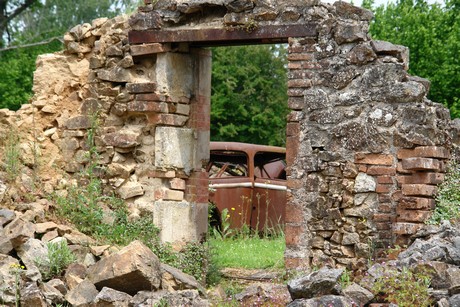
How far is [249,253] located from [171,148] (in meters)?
2.69

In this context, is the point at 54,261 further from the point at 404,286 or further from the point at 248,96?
the point at 248,96

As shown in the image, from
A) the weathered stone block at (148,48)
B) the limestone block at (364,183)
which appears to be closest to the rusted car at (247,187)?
the weathered stone block at (148,48)

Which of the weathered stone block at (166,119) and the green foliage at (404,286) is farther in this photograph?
the weathered stone block at (166,119)

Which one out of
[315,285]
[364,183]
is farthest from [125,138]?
[315,285]

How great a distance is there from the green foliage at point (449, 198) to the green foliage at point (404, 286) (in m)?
1.52

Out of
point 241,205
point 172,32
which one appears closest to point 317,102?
point 172,32

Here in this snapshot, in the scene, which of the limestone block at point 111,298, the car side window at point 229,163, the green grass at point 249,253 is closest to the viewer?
the limestone block at point 111,298

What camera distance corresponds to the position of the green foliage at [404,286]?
7.14 metres

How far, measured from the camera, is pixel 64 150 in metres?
10.8

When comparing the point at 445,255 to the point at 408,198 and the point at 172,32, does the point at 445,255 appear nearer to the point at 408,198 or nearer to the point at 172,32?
the point at 408,198

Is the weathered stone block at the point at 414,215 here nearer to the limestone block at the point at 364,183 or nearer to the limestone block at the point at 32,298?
the limestone block at the point at 364,183

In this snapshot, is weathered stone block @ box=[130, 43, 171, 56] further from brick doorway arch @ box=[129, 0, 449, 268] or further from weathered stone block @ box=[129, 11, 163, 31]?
Answer: brick doorway arch @ box=[129, 0, 449, 268]

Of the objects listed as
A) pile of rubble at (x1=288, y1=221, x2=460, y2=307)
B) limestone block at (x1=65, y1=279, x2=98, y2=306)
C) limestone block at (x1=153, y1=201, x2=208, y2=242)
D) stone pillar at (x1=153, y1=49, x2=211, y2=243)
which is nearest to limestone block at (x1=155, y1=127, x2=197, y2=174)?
stone pillar at (x1=153, y1=49, x2=211, y2=243)

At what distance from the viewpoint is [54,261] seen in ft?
27.8
